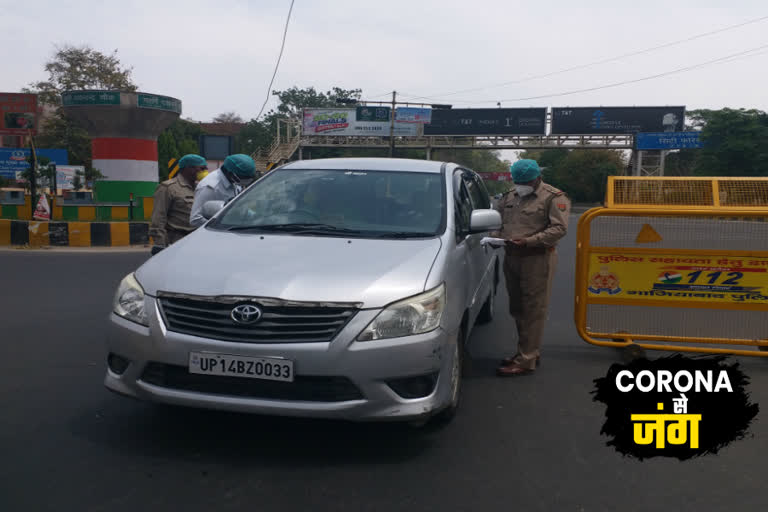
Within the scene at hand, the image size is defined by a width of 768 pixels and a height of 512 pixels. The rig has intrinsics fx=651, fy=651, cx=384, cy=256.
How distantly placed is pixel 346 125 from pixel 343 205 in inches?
1858

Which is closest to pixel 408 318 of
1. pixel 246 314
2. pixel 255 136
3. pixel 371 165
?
pixel 246 314

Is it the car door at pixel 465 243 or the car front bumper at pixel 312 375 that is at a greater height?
the car door at pixel 465 243

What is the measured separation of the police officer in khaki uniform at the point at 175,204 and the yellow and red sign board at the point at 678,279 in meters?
3.80

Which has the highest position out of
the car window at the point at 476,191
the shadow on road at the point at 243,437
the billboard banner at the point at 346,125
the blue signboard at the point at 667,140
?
the billboard banner at the point at 346,125

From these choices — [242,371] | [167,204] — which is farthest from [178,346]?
[167,204]

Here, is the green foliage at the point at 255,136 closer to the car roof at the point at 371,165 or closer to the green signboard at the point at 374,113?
the green signboard at the point at 374,113

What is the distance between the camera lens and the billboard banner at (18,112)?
57.6 ft

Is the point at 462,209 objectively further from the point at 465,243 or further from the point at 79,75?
the point at 79,75

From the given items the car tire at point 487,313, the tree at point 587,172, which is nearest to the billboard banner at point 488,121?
the tree at point 587,172

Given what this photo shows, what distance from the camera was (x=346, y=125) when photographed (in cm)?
5047

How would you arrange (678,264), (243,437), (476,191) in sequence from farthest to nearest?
(476,191) → (678,264) → (243,437)

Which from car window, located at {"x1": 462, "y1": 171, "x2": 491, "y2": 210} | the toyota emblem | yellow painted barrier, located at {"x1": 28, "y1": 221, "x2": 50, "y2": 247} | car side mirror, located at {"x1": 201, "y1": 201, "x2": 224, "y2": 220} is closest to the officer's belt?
car window, located at {"x1": 462, "y1": 171, "x2": 491, "y2": 210}

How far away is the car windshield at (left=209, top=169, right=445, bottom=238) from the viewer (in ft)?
13.6

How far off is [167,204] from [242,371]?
3.58 meters
